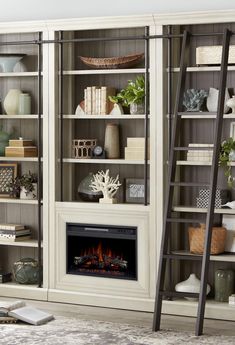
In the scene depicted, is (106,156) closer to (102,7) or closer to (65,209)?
(65,209)

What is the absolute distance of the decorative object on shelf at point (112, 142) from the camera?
24.2 ft

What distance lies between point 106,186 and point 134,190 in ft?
0.85

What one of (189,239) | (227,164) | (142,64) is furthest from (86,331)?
(142,64)

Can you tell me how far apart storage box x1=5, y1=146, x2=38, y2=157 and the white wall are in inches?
48.9

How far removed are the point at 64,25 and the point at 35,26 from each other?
0.30m

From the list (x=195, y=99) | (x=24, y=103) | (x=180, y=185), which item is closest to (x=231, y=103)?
(x=195, y=99)

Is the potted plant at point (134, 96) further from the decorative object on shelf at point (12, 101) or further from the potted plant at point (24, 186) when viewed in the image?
the potted plant at point (24, 186)

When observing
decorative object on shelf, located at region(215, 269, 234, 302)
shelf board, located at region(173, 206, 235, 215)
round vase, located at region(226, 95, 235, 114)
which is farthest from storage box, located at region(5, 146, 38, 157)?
decorative object on shelf, located at region(215, 269, 234, 302)

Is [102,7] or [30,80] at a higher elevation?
[102,7]

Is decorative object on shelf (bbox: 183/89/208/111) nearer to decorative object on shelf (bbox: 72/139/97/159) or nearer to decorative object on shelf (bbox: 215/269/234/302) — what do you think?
decorative object on shelf (bbox: 72/139/97/159)

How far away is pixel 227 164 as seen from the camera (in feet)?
22.5

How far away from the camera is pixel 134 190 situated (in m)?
7.38

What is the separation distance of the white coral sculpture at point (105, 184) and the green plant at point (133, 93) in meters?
0.66

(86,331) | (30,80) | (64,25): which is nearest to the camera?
(86,331)
